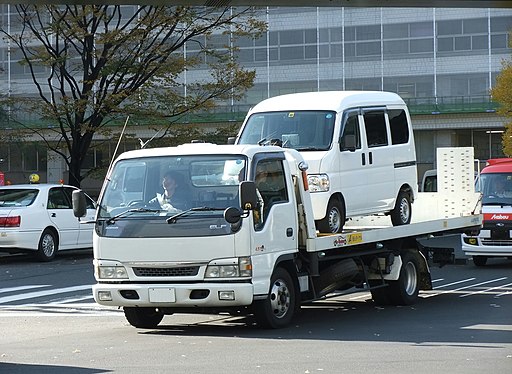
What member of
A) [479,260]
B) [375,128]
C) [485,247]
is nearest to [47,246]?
[479,260]

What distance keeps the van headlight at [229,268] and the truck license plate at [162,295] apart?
1.40 feet

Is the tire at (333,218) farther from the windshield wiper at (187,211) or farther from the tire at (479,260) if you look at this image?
the tire at (479,260)

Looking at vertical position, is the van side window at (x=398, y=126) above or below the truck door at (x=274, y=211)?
above

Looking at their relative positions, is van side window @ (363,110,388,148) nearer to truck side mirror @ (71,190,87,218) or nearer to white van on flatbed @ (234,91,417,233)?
white van on flatbed @ (234,91,417,233)

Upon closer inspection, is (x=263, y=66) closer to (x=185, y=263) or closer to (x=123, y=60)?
(x=123, y=60)

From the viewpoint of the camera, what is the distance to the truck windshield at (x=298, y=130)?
15.8 m

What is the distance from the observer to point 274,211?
13.5 metres

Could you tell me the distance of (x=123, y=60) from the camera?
35.0 metres

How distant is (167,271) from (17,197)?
13907mm

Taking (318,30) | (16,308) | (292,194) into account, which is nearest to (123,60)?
(16,308)

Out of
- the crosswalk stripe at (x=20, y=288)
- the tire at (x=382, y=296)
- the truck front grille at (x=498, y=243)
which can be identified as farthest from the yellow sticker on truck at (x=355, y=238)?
the truck front grille at (x=498, y=243)

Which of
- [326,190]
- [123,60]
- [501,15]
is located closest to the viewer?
[326,190]

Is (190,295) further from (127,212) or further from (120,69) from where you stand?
(120,69)

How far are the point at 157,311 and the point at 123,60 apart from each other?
21988 millimetres
